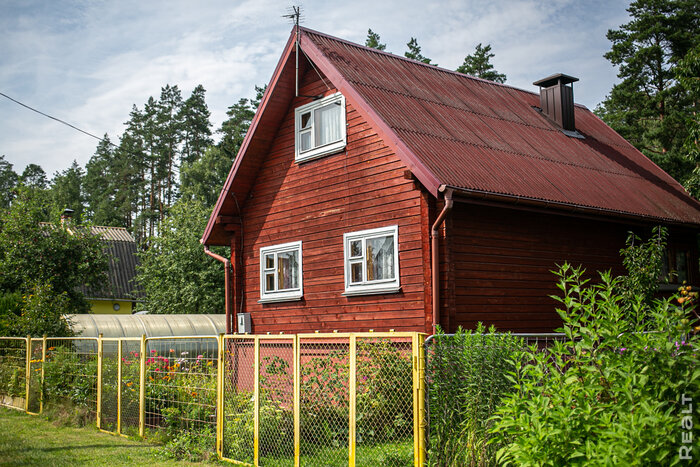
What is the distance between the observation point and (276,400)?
9195 mm

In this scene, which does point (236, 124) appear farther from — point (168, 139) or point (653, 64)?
point (653, 64)

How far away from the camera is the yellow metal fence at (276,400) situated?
7.90 m

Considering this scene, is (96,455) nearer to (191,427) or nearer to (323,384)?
(191,427)

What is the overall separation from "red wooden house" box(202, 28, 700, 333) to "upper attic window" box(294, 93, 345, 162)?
38mm

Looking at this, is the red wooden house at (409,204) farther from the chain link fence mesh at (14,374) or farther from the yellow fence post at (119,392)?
the chain link fence mesh at (14,374)

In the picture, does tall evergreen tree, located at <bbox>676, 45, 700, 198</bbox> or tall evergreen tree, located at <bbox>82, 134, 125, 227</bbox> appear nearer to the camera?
tall evergreen tree, located at <bbox>676, 45, 700, 198</bbox>

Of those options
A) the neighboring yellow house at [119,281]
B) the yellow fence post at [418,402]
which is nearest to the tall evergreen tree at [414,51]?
the neighboring yellow house at [119,281]

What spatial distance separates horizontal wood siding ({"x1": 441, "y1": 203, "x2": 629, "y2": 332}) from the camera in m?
12.2

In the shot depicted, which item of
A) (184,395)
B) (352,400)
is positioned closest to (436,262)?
(352,400)

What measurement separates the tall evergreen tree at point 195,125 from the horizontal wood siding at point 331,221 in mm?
46290

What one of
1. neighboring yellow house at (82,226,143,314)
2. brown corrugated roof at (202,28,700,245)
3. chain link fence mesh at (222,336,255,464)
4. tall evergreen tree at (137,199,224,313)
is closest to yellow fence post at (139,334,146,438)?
chain link fence mesh at (222,336,255,464)

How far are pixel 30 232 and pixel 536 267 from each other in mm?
20089

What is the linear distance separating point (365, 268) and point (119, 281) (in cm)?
3419

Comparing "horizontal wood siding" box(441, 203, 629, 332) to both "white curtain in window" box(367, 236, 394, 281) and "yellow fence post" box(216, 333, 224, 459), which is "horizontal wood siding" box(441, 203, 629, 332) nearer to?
"white curtain in window" box(367, 236, 394, 281)
